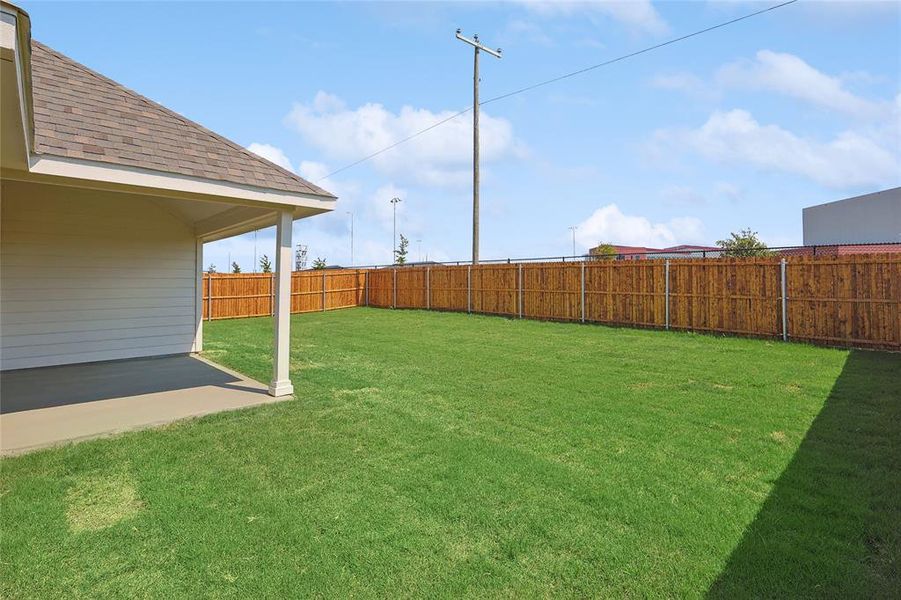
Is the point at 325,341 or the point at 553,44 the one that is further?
the point at 553,44

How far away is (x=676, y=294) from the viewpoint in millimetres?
11211

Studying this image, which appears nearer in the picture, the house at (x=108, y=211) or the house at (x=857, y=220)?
the house at (x=108, y=211)

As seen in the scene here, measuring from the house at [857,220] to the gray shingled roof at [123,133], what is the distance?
22.2 meters

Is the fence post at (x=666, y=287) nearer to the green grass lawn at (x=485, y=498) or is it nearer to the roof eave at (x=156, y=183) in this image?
the green grass lawn at (x=485, y=498)

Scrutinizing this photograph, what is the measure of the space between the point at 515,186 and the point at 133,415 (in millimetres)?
16394

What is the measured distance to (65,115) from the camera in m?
4.69

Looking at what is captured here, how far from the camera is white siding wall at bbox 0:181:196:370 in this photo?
291 inches

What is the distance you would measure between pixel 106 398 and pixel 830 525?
707cm

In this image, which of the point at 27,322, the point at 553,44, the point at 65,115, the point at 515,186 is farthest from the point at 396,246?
the point at 65,115

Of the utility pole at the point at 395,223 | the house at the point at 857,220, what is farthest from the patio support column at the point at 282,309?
the utility pole at the point at 395,223

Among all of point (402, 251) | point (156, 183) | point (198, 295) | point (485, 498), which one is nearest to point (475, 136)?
point (198, 295)

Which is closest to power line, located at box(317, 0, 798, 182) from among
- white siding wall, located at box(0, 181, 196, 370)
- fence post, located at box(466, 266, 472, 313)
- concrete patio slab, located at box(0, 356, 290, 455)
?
fence post, located at box(466, 266, 472, 313)

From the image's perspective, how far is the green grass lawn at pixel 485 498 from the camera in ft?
7.25

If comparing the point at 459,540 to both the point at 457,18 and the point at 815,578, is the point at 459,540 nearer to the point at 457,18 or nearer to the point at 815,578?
the point at 815,578
